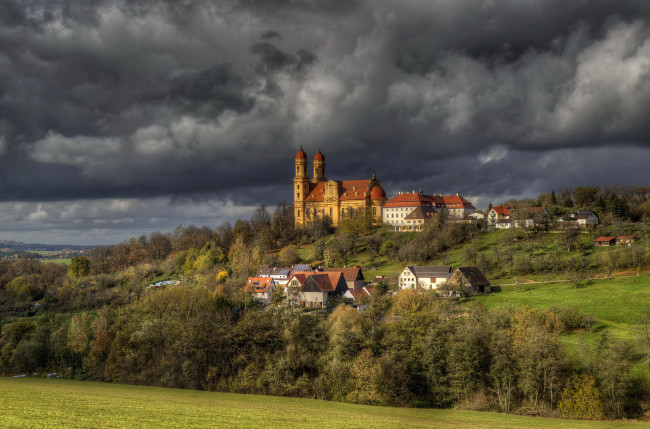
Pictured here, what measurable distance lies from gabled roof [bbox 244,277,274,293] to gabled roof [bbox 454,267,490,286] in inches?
1306

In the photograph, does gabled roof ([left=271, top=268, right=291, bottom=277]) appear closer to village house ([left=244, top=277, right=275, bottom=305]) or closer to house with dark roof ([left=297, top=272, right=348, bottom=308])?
village house ([left=244, top=277, right=275, bottom=305])

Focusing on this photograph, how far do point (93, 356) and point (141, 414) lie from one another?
35.4 metres

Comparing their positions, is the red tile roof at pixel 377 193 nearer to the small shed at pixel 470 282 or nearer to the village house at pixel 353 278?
the village house at pixel 353 278

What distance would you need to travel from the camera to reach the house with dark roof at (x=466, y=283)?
221 ft

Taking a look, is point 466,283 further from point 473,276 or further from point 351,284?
point 351,284

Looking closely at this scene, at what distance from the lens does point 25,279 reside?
116 m

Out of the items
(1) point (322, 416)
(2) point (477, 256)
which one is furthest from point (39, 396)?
(2) point (477, 256)

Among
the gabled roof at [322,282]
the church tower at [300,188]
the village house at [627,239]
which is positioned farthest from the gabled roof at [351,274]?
the church tower at [300,188]

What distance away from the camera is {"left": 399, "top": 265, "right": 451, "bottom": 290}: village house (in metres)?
78.2

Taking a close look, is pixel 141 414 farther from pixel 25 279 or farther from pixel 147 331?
pixel 25 279

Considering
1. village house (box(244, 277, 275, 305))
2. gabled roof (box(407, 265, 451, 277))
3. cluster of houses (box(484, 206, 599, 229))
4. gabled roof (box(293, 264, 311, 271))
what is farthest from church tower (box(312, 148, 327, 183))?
gabled roof (box(407, 265, 451, 277))

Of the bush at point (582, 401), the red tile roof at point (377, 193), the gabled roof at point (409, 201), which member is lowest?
the bush at point (582, 401)

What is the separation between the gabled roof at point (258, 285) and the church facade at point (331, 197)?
1888 inches

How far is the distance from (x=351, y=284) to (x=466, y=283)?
19.4m
